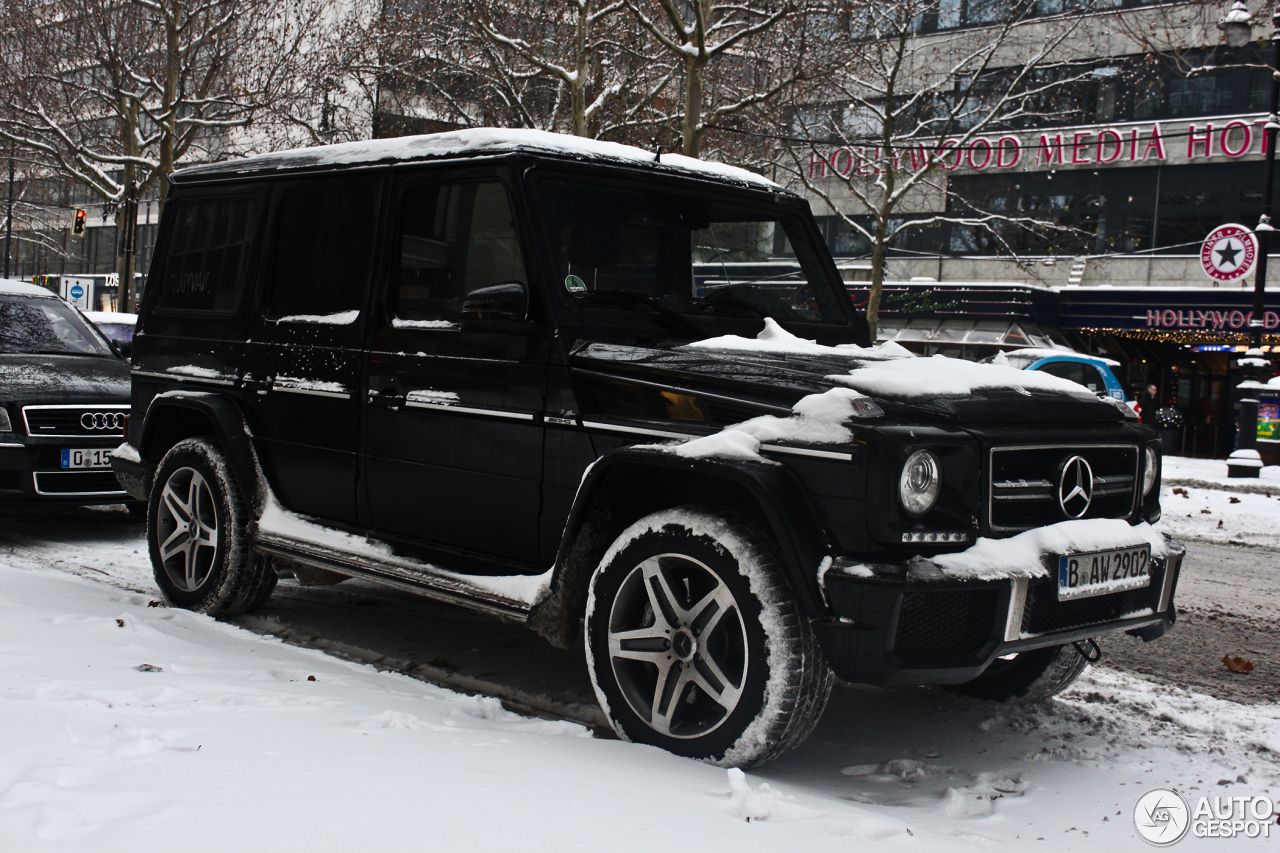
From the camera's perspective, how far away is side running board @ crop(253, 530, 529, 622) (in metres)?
4.34

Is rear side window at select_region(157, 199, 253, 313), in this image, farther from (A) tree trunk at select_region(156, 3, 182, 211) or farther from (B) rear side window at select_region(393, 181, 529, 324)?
(A) tree trunk at select_region(156, 3, 182, 211)

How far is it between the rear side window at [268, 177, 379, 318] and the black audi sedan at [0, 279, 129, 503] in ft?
10.7

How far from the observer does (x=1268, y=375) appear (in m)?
27.8

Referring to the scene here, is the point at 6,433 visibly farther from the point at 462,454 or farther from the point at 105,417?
the point at 462,454

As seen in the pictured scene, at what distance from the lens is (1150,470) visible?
4258mm

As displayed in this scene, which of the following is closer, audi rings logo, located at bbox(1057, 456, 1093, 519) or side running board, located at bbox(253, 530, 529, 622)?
audi rings logo, located at bbox(1057, 456, 1093, 519)

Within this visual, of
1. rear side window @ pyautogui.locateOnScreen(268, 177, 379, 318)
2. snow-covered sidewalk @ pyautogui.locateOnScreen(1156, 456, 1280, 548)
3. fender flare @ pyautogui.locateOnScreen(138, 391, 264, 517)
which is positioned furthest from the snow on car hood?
snow-covered sidewalk @ pyautogui.locateOnScreen(1156, 456, 1280, 548)

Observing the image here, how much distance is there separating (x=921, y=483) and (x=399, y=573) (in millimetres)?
2234

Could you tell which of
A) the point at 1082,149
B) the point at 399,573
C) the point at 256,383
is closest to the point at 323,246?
the point at 256,383

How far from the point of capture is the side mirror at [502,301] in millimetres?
4289

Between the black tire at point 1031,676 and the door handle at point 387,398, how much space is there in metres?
2.59

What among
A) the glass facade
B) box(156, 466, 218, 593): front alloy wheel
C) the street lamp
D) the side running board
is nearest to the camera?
the side running board

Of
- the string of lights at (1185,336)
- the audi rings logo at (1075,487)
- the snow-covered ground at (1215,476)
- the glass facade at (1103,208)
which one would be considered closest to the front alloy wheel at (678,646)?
the audi rings logo at (1075,487)

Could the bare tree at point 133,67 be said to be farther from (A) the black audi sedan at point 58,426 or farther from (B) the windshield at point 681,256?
(B) the windshield at point 681,256
